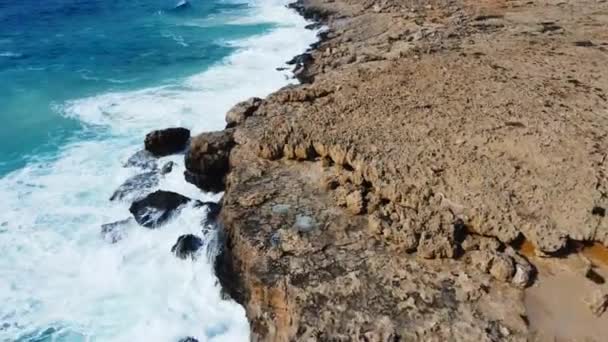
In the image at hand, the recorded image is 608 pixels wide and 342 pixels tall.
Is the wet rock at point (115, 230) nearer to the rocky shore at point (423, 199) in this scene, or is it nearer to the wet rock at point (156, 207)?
the wet rock at point (156, 207)

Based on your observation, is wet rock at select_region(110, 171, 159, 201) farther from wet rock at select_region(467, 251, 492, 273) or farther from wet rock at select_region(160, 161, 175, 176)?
wet rock at select_region(467, 251, 492, 273)

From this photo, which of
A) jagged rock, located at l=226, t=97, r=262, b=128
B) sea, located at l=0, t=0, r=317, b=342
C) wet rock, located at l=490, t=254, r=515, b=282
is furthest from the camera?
jagged rock, located at l=226, t=97, r=262, b=128

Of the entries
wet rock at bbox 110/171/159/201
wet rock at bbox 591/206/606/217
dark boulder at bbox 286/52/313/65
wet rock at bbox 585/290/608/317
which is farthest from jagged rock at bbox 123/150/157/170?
wet rock at bbox 585/290/608/317

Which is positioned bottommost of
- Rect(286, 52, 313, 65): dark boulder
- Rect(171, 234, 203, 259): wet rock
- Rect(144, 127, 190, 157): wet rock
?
Rect(171, 234, 203, 259): wet rock

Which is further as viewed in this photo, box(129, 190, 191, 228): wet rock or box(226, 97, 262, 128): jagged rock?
box(226, 97, 262, 128): jagged rock

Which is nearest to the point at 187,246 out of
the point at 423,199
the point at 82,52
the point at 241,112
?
the point at 241,112

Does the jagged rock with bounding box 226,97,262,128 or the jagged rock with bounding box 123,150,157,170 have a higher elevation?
the jagged rock with bounding box 226,97,262,128

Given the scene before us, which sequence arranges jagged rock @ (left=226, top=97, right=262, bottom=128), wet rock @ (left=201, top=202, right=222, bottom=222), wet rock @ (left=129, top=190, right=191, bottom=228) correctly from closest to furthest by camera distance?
wet rock @ (left=201, top=202, right=222, bottom=222)
wet rock @ (left=129, top=190, right=191, bottom=228)
jagged rock @ (left=226, top=97, right=262, bottom=128)

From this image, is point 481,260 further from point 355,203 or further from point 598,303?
point 355,203
